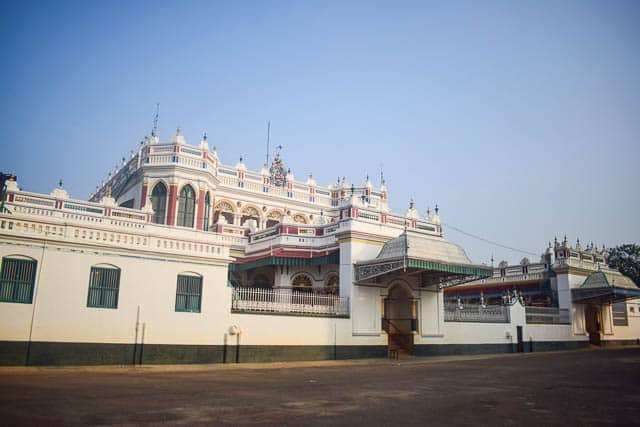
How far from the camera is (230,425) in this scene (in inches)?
291

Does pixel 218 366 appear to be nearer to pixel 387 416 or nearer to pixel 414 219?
pixel 387 416

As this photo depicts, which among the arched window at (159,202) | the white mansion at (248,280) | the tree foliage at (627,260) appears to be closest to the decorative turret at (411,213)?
the white mansion at (248,280)

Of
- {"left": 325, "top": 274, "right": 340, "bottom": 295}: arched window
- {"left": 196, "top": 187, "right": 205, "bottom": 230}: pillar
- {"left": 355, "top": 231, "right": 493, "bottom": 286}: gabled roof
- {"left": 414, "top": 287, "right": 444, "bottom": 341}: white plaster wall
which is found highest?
{"left": 196, "top": 187, "right": 205, "bottom": 230}: pillar

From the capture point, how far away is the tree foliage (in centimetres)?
5141

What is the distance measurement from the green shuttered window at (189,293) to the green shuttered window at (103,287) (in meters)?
Answer: 2.10

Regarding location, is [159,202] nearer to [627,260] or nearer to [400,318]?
[400,318]

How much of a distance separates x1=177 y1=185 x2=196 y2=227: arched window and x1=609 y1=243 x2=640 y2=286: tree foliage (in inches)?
1718

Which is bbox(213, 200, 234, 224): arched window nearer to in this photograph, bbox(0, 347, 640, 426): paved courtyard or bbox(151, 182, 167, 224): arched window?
bbox(151, 182, 167, 224): arched window

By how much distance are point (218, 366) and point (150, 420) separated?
1027 cm

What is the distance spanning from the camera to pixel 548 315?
3216cm

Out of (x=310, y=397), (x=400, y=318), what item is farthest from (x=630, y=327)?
(x=310, y=397)

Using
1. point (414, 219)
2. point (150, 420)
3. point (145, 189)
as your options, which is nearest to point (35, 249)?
point (150, 420)

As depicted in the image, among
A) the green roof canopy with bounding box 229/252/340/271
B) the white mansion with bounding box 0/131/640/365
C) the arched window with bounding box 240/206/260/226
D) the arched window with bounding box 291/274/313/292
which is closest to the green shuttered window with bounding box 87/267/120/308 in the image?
the white mansion with bounding box 0/131/640/365

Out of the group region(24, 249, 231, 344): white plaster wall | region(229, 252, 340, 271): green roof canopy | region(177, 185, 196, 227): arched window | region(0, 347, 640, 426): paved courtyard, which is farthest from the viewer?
region(177, 185, 196, 227): arched window
